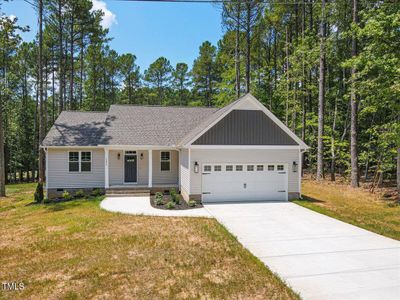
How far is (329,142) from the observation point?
21812 millimetres

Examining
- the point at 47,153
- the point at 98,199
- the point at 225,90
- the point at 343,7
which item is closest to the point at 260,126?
the point at 98,199

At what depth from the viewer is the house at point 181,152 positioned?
13.1 m

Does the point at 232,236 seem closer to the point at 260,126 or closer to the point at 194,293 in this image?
the point at 194,293

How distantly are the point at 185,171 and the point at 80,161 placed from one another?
641 cm

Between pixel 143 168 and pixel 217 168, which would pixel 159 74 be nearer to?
pixel 143 168

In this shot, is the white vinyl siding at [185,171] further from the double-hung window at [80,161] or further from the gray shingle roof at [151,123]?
the double-hung window at [80,161]

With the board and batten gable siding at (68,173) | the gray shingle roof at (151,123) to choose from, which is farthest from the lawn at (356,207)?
the board and batten gable siding at (68,173)

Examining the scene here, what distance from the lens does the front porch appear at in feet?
51.7

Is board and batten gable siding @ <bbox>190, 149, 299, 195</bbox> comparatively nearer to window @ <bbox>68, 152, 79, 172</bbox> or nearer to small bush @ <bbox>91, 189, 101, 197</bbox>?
small bush @ <bbox>91, 189, 101, 197</bbox>

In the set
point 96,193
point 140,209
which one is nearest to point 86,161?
point 96,193

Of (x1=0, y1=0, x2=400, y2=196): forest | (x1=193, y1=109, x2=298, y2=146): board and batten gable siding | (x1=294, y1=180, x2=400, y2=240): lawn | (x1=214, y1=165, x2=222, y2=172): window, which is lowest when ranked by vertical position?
(x1=294, y1=180, x2=400, y2=240): lawn

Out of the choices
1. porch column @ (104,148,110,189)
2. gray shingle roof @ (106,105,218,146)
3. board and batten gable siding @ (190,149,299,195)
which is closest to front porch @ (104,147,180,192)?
porch column @ (104,148,110,189)

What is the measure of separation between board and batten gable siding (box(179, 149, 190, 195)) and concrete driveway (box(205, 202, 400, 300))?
2935mm

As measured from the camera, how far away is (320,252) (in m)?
6.85
